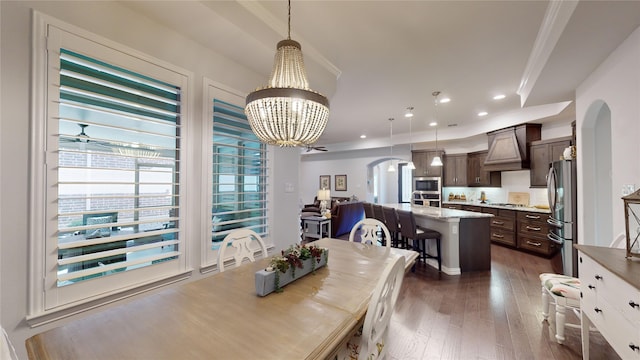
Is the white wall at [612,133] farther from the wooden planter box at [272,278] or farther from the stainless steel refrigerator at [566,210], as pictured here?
the wooden planter box at [272,278]

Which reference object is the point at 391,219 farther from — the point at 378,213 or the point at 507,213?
the point at 507,213

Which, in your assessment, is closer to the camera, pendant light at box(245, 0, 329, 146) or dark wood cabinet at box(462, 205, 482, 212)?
Answer: pendant light at box(245, 0, 329, 146)

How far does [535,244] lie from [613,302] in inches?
158

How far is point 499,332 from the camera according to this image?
223 centimetres

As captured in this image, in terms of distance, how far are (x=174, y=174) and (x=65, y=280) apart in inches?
35.4

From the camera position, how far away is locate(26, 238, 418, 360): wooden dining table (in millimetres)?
853

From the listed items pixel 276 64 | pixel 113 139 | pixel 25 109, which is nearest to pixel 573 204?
pixel 276 64

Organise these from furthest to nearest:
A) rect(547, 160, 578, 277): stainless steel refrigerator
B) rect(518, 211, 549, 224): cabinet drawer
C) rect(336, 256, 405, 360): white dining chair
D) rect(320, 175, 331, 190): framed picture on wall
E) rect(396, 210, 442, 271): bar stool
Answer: rect(320, 175, 331, 190): framed picture on wall → rect(518, 211, 549, 224): cabinet drawer → rect(396, 210, 442, 271): bar stool → rect(547, 160, 578, 277): stainless steel refrigerator → rect(336, 256, 405, 360): white dining chair

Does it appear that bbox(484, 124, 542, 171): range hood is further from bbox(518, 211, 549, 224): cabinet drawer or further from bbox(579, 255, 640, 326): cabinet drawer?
bbox(579, 255, 640, 326): cabinet drawer

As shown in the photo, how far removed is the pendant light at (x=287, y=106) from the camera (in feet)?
4.06

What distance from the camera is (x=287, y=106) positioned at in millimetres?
1251

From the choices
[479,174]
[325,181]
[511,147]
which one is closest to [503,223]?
[479,174]

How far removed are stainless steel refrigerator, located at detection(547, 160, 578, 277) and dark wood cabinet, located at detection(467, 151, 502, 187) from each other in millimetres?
2422

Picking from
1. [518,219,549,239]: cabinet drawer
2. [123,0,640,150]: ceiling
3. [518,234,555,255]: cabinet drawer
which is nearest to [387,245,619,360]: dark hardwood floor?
[518,234,555,255]: cabinet drawer
